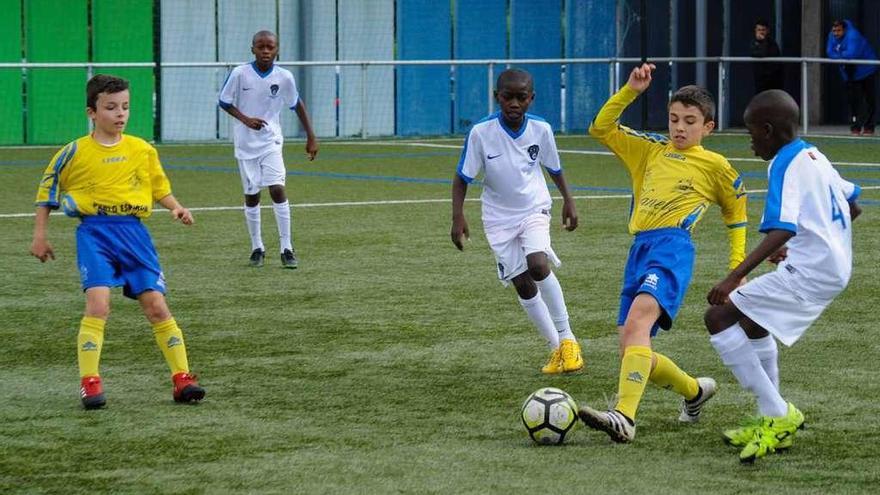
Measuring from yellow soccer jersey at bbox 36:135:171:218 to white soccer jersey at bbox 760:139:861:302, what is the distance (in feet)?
10.0

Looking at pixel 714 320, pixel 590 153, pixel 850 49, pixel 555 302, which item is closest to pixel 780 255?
pixel 714 320

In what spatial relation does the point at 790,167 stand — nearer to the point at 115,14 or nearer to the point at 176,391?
the point at 176,391

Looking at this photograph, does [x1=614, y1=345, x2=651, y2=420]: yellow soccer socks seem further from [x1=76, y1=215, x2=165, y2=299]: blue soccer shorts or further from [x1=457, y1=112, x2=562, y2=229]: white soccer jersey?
[x1=76, y1=215, x2=165, y2=299]: blue soccer shorts

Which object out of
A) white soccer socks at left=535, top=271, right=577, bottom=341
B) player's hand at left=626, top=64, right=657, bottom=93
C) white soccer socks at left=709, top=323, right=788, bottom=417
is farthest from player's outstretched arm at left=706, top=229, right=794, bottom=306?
white soccer socks at left=535, top=271, right=577, bottom=341

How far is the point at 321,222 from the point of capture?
1641 centimetres

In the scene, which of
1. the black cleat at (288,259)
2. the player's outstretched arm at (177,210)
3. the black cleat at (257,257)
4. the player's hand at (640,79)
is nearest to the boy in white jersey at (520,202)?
the player's hand at (640,79)

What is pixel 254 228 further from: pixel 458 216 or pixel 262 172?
pixel 458 216

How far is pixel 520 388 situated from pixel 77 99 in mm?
22780

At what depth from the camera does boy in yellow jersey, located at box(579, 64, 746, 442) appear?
6977mm

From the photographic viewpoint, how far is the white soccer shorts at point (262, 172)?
1390 centimetres

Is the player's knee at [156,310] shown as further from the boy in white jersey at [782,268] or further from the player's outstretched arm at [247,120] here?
the player's outstretched arm at [247,120]

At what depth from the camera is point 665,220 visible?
23.8ft

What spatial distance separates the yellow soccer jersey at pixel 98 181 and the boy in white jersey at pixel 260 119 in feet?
18.3

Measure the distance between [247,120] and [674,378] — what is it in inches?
295
